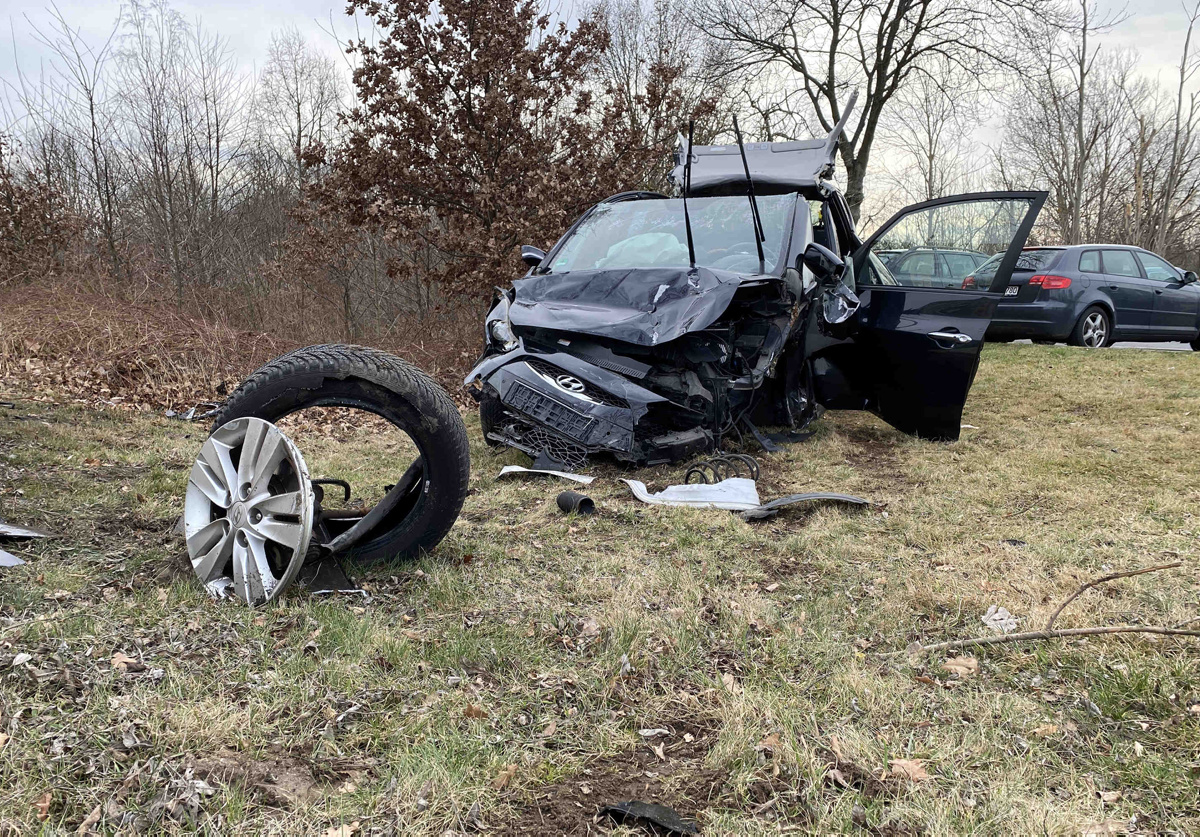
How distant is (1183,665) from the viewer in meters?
2.32

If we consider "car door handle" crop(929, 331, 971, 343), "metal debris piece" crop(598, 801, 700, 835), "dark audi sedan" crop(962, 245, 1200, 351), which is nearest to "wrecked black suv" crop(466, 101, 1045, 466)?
"car door handle" crop(929, 331, 971, 343)

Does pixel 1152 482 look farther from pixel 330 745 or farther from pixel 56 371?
pixel 56 371

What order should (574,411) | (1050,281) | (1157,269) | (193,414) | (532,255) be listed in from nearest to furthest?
1. (574,411)
2. (532,255)
3. (193,414)
4. (1050,281)
5. (1157,269)

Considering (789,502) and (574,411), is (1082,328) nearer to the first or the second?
(789,502)

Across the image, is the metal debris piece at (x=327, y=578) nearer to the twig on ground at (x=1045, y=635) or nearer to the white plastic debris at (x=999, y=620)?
the twig on ground at (x=1045, y=635)

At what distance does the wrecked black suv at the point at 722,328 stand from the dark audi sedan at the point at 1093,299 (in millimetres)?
5749

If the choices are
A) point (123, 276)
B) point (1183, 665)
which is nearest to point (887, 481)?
point (1183, 665)

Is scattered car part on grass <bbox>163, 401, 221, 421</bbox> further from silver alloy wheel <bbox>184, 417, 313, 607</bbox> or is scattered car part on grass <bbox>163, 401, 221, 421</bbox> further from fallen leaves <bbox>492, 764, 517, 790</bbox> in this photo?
fallen leaves <bbox>492, 764, 517, 790</bbox>

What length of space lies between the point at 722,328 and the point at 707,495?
1235mm

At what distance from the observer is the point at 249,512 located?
2.63 meters

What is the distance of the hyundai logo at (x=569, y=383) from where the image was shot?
492 cm

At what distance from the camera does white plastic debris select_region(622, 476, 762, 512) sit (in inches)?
173

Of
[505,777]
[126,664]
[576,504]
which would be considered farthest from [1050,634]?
[126,664]

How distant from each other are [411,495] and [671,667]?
133 cm
